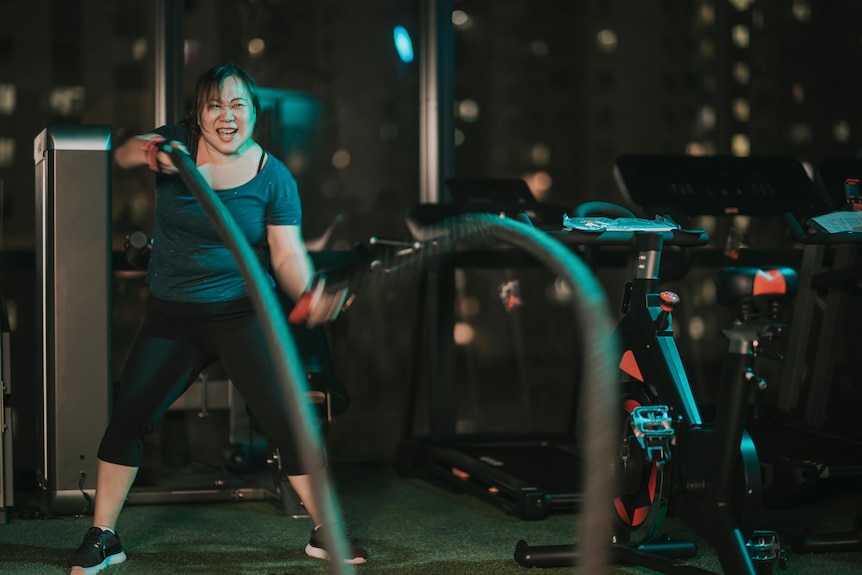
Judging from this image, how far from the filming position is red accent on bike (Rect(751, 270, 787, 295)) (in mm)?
2607

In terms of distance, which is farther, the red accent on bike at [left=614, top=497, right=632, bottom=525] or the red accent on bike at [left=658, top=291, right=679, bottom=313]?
the red accent on bike at [left=614, top=497, right=632, bottom=525]

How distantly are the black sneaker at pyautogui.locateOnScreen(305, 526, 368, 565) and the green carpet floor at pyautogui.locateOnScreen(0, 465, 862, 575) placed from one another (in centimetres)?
3

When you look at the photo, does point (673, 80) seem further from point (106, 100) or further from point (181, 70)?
point (106, 100)

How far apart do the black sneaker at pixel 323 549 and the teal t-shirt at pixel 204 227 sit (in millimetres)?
792

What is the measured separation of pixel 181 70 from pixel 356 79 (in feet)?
2.55

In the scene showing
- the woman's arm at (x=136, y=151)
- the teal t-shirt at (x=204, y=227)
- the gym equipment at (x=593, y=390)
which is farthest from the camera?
the teal t-shirt at (x=204, y=227)

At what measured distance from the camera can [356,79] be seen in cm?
496

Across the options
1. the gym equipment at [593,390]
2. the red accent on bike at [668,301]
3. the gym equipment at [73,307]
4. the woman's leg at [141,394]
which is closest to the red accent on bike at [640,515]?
the red accent on bike at [668,301]

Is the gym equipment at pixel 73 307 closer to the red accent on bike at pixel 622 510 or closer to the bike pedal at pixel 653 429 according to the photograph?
the red accent on bike at pixel 622 510

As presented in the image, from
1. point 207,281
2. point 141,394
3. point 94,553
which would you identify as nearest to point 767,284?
point 207,281

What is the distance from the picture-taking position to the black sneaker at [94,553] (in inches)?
118

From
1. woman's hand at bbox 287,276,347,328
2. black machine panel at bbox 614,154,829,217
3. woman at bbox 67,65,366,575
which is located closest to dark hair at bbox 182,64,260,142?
woman at bbox 67,65,366,575

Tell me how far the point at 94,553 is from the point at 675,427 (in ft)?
5.33

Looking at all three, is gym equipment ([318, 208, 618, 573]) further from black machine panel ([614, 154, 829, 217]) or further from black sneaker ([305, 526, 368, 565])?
black machine panel ([614, 154, 829, 217])
